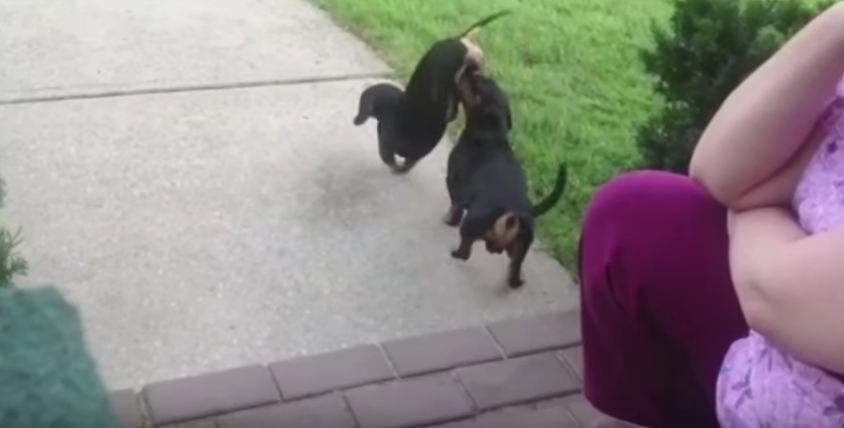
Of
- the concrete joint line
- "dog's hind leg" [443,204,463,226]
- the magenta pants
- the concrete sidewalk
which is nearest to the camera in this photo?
the magenta pants

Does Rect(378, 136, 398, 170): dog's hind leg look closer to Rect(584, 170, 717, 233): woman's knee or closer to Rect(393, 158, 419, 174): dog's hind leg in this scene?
Rect(393, 158, 419, 174): dog's hind leg

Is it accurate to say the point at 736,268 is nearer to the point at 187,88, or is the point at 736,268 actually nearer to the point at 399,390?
the point at 399,390

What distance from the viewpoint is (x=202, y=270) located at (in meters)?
3.43

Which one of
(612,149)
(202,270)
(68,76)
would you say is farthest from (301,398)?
(68,76)

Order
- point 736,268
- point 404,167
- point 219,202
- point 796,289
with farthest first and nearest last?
1. point 404,167
2. point 219,202
3. point 736,268
4. point 796,289

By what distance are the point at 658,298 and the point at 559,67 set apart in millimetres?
2432

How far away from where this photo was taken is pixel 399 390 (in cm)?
300

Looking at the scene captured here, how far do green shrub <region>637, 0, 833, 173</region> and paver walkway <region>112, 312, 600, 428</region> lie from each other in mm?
497

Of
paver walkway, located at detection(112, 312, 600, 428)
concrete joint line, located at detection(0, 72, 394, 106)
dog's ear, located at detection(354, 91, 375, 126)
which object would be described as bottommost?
concrete joint line, located at detection(0, 72, 394, 106)

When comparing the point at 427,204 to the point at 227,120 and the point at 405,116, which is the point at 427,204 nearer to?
the point at 405,116

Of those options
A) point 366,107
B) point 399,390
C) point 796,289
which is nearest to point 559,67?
point 366,107

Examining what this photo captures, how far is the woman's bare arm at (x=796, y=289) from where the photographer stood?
1982 millimetres

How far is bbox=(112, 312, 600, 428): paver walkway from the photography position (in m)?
2.89

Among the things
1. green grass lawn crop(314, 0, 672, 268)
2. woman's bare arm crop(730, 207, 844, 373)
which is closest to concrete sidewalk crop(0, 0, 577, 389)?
green grass lawn crop(314, 0, 672, 268)
